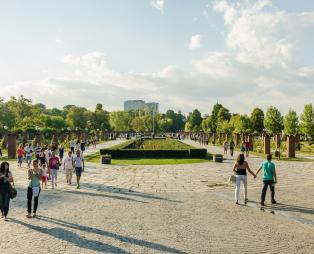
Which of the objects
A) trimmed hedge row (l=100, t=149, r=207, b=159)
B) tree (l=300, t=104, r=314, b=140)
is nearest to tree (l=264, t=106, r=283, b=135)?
tree (l=300, t=104, r=314, b=140)

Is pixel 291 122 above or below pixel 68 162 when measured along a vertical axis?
above

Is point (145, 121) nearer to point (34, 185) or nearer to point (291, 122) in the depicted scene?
point (291, 122)

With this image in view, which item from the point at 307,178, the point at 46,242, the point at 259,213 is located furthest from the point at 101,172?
the point at 46,242

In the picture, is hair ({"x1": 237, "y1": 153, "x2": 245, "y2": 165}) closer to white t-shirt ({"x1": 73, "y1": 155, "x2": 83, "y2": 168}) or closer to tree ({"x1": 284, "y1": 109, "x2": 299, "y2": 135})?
white t-shirt ({"x1": 73, "y1": 155, "x2": 83, "y2": 168})

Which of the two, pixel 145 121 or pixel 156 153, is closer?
pixel 156 153

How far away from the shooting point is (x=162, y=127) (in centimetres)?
13938

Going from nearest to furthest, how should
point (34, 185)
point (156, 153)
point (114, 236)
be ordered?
point (114, 236), point (34, 185), point (156, 153)

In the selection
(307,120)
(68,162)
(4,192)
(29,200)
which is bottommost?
(29,200)

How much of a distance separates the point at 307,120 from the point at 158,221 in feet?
204

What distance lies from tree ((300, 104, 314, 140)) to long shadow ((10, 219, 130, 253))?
201ft

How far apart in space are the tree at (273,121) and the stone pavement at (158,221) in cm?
7646

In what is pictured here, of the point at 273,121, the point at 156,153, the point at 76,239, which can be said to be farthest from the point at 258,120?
the point at 76,239

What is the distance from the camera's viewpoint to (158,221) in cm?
1051

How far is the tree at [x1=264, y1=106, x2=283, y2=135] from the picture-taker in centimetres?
9150
